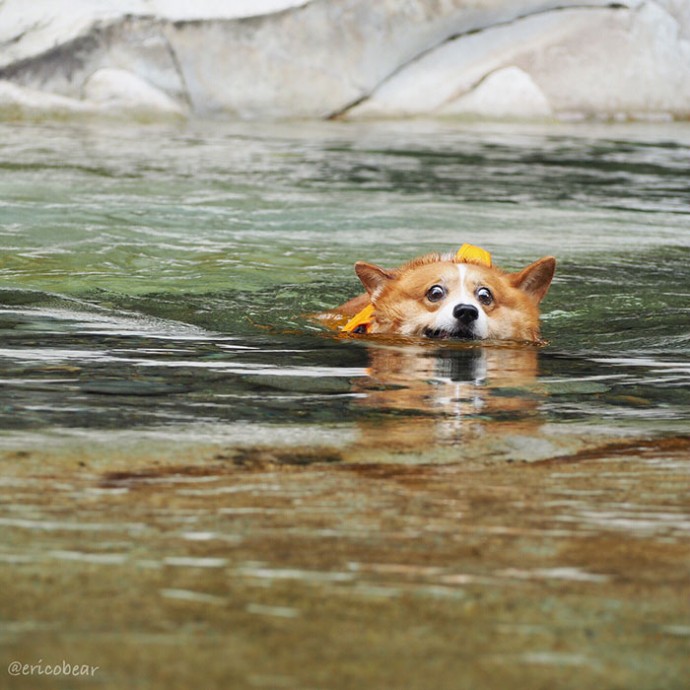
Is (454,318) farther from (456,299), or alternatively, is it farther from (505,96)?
(505,96)

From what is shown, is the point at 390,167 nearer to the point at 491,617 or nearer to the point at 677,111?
the point at 677,111

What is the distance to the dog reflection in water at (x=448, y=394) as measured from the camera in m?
3.49

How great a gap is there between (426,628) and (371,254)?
22.5 ft

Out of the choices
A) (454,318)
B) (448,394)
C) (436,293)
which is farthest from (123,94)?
(448,394)

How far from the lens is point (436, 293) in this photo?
19.8 feet

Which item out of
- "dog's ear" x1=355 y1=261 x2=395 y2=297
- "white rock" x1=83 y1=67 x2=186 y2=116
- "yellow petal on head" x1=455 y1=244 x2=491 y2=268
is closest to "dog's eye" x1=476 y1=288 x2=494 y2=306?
"yellow petal on head" x1=455 y1=244 x2=491 y2=268

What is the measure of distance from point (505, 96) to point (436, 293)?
1542 cm

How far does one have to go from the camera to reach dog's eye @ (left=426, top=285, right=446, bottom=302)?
603 centimetres

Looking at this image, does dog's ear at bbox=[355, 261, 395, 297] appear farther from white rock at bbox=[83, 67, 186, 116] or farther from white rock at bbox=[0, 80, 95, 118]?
white rock at bbox=[83, 67, 186, 116]

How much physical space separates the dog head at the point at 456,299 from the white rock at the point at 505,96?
49.0 ft

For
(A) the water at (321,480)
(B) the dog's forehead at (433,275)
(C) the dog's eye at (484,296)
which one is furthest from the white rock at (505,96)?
(C) the dog's eye at (484,296)

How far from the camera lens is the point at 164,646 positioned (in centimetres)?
189

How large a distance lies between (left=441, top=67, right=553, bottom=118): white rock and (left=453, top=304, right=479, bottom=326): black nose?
51.2ft

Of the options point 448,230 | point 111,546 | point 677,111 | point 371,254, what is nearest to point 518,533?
point 111,546
